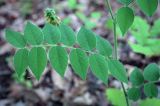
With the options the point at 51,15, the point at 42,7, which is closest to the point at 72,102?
the point at 51,15

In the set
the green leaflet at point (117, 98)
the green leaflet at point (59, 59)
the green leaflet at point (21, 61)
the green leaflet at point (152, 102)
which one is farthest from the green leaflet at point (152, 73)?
the green leaflet at point (21, 61)

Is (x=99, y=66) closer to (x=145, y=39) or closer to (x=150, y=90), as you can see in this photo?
(x=150, y=90)

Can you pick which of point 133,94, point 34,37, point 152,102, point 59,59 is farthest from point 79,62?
point 152,102

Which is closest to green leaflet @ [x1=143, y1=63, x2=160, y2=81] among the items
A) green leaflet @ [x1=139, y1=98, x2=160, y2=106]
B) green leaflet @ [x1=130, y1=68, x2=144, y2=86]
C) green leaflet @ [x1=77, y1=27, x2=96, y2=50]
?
green leaflet @ [x1=130, y1=68, x2=144, y2=86]

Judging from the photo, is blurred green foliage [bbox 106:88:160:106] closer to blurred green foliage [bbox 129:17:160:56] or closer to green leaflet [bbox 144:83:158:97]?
green leaflet [bbox 144:83:158:97]

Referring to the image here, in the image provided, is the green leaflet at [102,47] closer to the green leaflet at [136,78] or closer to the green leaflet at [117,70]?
the green leaflet at [117,70]

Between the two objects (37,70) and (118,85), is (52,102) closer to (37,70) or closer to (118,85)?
(118,85)
